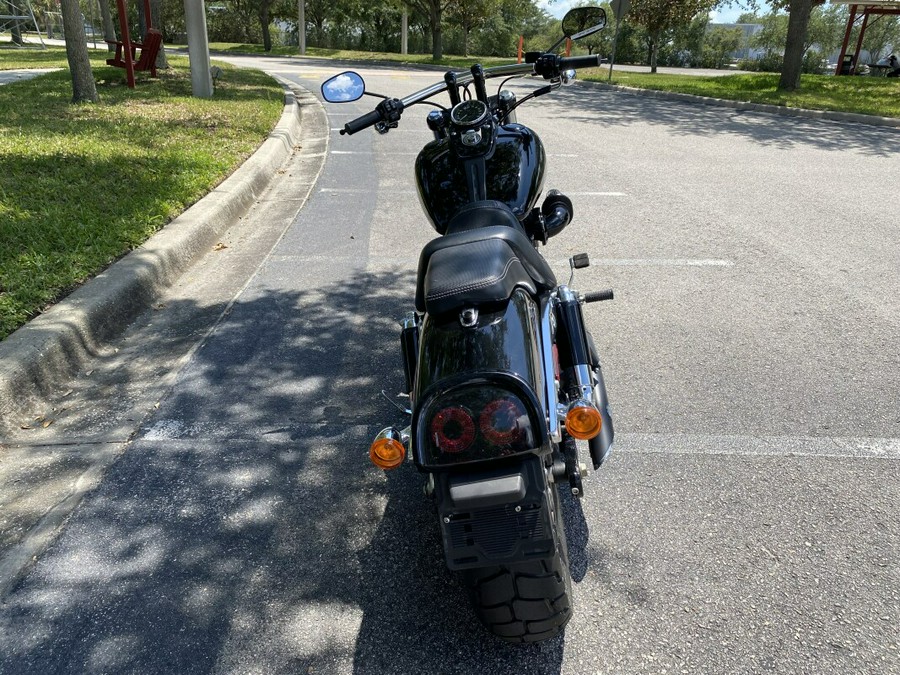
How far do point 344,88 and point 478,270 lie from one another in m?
1.71

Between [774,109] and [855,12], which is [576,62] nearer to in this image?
[774,109]

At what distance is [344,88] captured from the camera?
3236 millimetres

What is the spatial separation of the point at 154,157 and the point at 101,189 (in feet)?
4.44

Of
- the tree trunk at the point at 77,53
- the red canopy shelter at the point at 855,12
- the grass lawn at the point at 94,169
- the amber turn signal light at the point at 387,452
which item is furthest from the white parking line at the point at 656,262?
the red canopy shelter at the point at 855,12

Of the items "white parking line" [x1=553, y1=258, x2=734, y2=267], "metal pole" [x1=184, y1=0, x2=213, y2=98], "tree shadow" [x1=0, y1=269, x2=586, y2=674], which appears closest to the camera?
"tree shadow" [x1=0, y1=269, x2=586, y2=674]

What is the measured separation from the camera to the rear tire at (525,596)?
1844mm

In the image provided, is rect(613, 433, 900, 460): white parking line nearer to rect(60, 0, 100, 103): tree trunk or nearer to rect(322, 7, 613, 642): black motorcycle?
rect(322, 7, 613, 642): black motorcycle

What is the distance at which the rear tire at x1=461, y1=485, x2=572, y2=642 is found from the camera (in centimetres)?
184

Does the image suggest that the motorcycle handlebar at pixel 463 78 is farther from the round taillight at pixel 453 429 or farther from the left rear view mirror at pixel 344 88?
the round taillight at pixel 453 429

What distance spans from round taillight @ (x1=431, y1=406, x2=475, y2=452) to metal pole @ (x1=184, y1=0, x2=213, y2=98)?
37.5ft

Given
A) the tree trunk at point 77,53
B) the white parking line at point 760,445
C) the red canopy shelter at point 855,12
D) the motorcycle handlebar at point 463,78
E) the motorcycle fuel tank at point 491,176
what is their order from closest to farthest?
1. the motorcycle fuel tank at point 491,176
2. the white parking line at point 760,445
3. the motorcycle handlebar at point 463,78
4. the tree trunk at point 77,53
5. the red canopy shelter at point 855,12

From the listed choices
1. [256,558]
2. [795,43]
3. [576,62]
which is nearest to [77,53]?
[576,62]

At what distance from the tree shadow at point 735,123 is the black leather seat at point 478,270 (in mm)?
9548

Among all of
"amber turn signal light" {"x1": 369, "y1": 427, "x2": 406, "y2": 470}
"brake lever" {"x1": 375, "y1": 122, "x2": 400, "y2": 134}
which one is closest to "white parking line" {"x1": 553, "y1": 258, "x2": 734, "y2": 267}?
"brake lever" {"x1": 375, "y1": 122, "x2": 400, "y2": 134}
